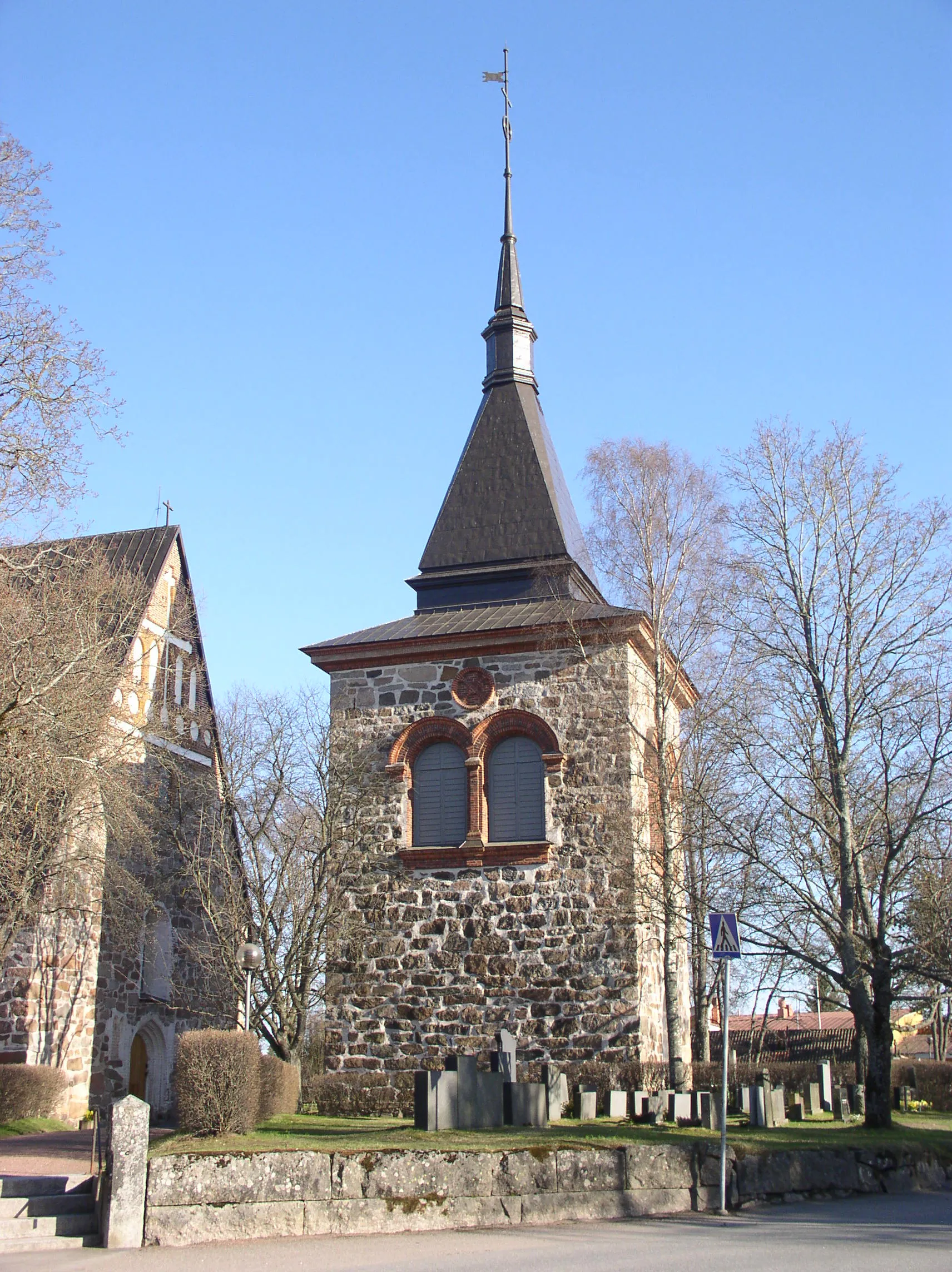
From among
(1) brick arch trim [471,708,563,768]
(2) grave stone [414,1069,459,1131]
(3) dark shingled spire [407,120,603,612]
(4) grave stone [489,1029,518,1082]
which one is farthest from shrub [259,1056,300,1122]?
(3) dark shingled spire [407,120,603,612]

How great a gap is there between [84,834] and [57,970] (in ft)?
8.93

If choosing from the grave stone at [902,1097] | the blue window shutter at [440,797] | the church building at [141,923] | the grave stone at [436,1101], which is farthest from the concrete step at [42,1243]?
the grave stone at [902,1097]

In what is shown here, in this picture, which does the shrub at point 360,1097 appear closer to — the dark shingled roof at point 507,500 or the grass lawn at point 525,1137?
the grass lawn at point 525,1137

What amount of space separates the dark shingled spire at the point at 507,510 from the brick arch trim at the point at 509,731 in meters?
2.42

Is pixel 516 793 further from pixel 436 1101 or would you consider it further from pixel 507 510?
pixel 436 1101

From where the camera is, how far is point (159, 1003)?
81.3 ft

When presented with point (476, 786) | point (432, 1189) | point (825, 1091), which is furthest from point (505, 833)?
point (432, 1189)

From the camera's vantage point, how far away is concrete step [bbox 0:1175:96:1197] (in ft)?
37.7

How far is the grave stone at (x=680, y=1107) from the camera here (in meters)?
15.5

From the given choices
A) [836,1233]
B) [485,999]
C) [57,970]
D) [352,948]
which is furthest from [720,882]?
[57,970]

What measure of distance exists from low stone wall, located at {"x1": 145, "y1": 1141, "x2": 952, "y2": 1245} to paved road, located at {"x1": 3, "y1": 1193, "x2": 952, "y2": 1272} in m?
0.22

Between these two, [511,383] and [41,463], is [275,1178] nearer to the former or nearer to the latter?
[41,463]

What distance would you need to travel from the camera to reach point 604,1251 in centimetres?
1004

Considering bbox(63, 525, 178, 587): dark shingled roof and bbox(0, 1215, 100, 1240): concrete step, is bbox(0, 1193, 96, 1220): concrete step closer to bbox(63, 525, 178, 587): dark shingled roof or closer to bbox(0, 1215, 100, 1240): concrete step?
bbox(0, 1215, 100, 1240): concrete step
